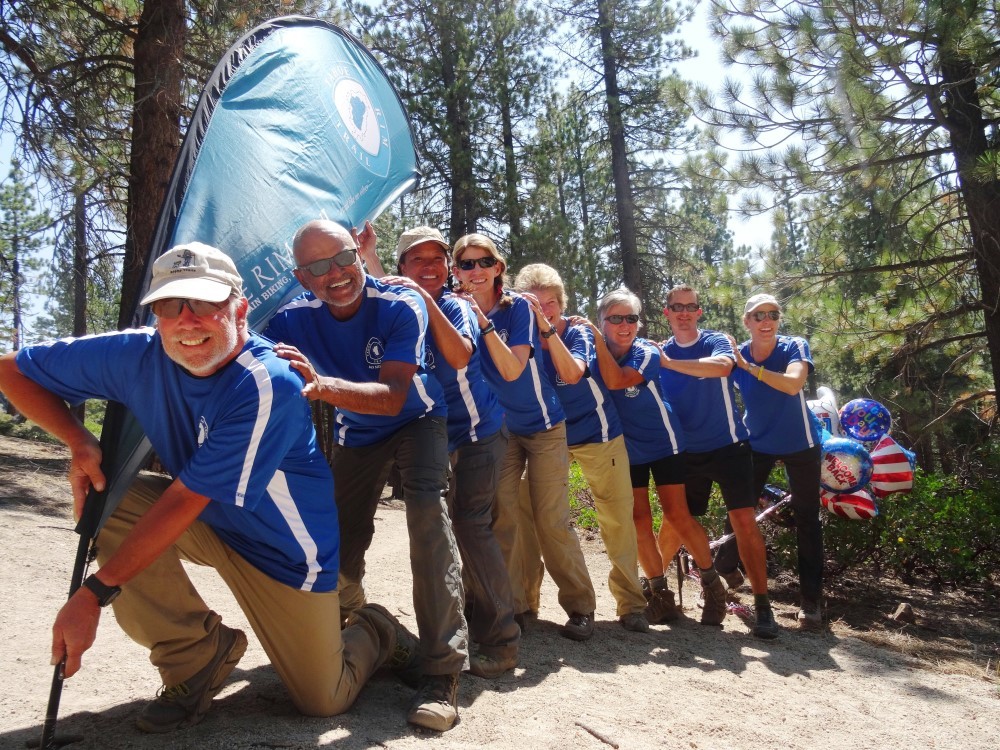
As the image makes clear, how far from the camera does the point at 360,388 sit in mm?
3152

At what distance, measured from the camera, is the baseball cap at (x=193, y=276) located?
270 cm

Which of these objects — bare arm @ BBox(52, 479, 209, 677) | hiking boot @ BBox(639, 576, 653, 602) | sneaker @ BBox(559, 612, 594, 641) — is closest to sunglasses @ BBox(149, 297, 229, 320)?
bare arm @ BBox(52, 479, 209, 677)

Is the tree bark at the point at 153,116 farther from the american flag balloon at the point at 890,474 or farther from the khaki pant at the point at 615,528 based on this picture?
the american flag balloon at the point at 890,474

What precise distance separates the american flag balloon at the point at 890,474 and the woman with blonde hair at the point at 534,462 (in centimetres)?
334

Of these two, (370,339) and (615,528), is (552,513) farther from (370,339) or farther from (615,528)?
(370,339)

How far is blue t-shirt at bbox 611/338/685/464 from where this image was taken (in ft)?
17.7

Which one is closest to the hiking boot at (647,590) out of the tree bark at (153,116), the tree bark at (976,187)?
the tree bark at (976,187)

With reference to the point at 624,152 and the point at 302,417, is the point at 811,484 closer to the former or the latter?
the point at 302,417

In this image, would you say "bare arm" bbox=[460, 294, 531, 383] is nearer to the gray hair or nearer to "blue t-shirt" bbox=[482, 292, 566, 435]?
"blue t-shirt" bbox=[482, 292, 566, 435]

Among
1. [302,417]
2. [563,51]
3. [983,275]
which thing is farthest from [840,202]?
[563,51]

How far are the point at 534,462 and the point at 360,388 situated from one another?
1.89 metres

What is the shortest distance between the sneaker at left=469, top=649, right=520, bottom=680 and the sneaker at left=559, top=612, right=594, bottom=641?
845mm

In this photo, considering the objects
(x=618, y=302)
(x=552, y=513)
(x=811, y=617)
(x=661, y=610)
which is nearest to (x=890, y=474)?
(x=811, y=617)

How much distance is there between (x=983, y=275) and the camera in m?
8.02
